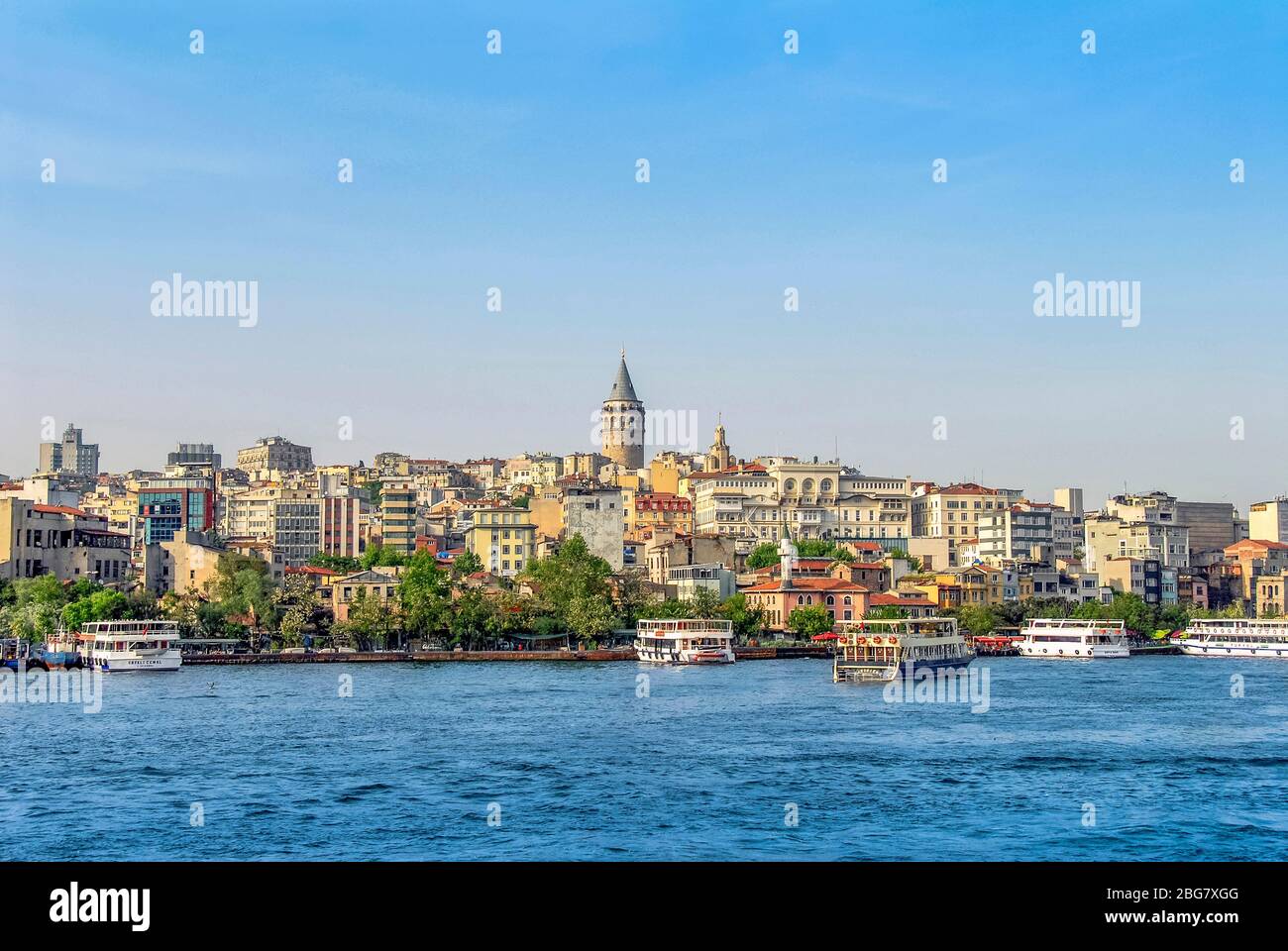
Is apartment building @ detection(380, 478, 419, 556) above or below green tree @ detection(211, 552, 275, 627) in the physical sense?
above

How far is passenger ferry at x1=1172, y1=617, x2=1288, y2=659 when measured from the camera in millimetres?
45812

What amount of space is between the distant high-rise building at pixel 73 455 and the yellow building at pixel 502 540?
2815 inches

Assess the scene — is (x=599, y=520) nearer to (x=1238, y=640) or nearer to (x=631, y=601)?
(x=631, y=601)

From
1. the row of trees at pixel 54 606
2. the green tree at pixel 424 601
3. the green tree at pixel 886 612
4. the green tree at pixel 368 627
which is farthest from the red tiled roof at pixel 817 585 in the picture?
the row of trees at pixel 54 606

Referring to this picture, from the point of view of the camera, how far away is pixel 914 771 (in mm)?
14867

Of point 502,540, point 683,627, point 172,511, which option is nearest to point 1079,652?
point 683,627

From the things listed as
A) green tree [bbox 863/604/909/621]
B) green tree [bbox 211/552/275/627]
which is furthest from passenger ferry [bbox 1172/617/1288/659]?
green tree [bbox 211/552/275/627]

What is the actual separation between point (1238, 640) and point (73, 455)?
10137 cm

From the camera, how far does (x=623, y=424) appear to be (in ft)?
316

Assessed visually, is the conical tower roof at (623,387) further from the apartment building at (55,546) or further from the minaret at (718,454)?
the apartment building at (55,546)

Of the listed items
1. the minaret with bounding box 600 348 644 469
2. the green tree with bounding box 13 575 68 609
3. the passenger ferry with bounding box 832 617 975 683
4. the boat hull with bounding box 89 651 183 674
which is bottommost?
the boat hull with bounding box 89 651 183 674

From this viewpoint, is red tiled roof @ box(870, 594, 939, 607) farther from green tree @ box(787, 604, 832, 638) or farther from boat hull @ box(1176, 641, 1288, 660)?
boat hull @ box(1176, 641, 1288, 660)

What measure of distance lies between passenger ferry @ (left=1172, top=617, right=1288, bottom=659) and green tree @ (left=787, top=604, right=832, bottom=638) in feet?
37.4
